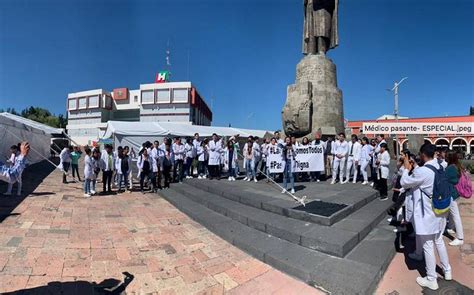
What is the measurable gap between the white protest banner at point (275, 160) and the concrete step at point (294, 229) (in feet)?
7.42

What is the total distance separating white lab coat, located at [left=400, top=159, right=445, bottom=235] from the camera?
3273 mm

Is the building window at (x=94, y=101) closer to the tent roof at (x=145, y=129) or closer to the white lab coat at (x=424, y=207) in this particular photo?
the tent roof at (x=145, y=129)

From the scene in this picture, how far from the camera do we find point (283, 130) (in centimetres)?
1341

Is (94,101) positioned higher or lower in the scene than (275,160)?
higher

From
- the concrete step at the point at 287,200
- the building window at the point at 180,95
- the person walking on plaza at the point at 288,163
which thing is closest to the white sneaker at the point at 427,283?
the concrete step at the point at 287,200

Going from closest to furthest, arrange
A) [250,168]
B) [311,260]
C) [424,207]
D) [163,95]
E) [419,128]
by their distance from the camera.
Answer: [424,207] < [311,260] < [250,168] < [419,128] < [163,95]

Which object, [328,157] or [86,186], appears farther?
[328,157]

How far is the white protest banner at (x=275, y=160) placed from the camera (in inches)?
329

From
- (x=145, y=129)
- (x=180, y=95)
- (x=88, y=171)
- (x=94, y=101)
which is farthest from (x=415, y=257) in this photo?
(x=94, y=101)

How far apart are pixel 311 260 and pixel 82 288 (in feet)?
9.60

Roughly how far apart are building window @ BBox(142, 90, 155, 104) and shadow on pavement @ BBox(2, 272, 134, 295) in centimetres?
5870

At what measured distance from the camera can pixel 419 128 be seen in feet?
54.1

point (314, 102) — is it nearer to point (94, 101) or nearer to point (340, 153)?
point (340, 153)

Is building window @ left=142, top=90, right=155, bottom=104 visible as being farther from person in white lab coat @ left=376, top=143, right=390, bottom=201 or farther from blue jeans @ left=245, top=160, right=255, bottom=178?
person in white lab coat @ left=376, top=143, right=390, bottom=201
